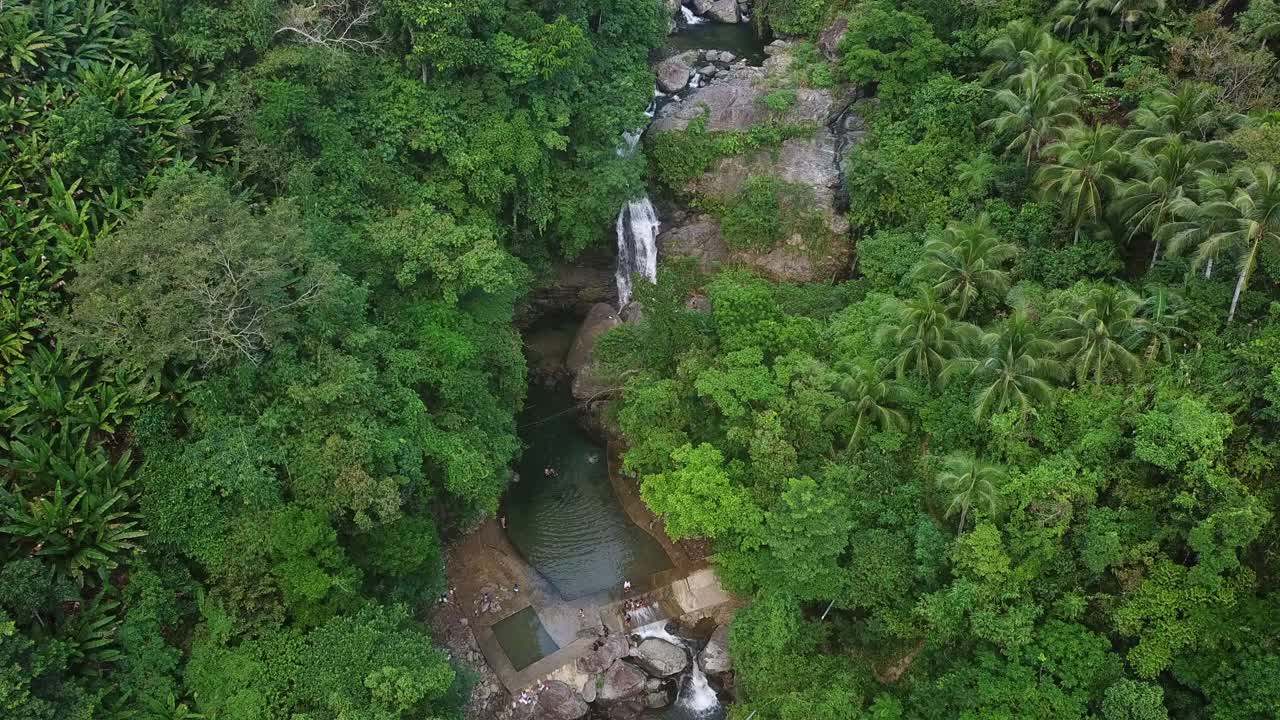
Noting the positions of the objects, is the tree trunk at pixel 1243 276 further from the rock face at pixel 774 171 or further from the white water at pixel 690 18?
the white water at pixel 690 18

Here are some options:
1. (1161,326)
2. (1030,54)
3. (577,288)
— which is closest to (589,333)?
(577,288)

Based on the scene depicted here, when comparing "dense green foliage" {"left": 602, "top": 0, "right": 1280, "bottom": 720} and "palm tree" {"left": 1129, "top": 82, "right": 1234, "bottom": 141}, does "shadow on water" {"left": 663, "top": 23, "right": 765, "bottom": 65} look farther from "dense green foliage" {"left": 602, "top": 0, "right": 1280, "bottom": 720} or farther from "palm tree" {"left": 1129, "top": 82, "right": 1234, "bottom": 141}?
"palm tree" {"left": 1129, "top": 82, "right": 1234, "bottom": 141}

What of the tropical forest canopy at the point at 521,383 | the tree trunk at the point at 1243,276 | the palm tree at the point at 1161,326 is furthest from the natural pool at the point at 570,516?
the tree trunk at the point at 1243,276

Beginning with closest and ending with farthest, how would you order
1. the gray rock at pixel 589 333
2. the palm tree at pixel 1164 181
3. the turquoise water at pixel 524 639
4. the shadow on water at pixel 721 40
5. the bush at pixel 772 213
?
the palm tree at pixel 1164 181, the turquoise water at pixel 524 639, the bush at pixel 772 213, the gray rock at pixel 589 333, the shadow on water at pixel 721 40

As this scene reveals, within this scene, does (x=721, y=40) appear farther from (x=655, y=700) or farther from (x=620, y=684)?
(x=655, y=700)

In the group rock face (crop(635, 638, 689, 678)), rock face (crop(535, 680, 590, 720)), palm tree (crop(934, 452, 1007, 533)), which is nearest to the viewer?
palm tree (crop(934, 452, 1007, 533))

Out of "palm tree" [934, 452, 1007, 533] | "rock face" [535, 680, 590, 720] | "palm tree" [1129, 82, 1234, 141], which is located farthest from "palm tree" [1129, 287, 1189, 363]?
"rock face" [535, 680, 590, 720]

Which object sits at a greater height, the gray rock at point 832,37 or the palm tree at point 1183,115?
the palm tree at point 1183,115

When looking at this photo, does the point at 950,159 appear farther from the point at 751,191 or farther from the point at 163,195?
the point at 163,195
